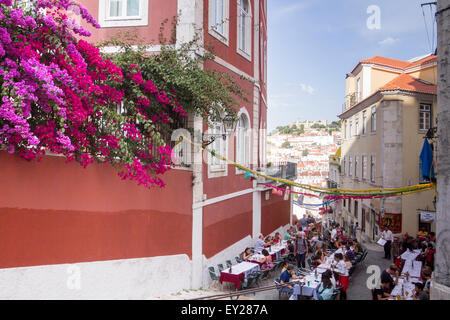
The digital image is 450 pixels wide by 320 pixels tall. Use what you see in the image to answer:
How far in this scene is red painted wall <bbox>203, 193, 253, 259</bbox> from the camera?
10375mm

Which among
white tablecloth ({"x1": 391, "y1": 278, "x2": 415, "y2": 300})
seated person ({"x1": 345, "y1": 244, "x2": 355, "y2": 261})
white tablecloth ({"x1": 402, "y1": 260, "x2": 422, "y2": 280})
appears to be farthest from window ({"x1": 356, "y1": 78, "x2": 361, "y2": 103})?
white tablecloth ({"x1": 391, "y1": 278, "x2": 415, "y2": 300})

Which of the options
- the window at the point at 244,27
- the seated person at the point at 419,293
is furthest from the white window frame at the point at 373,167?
the seated person at the point at 419,293

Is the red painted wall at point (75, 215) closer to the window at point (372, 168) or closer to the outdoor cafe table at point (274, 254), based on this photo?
the outdoor cafe table at point (274, 254)

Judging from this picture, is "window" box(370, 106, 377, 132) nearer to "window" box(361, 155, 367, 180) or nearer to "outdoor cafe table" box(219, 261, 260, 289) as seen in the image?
"window" box(361, 155, 367, 180)

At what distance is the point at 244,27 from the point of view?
541 inches

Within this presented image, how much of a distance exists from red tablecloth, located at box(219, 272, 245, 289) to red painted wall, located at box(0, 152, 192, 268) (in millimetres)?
1949

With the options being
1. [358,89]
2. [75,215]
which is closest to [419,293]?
[75,215]

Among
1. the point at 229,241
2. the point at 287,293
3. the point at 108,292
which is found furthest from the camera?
the point at 229,241

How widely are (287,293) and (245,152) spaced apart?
5.72 metres

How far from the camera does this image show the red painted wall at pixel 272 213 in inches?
645

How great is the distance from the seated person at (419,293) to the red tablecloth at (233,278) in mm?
4209

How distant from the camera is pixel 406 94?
802 inches
